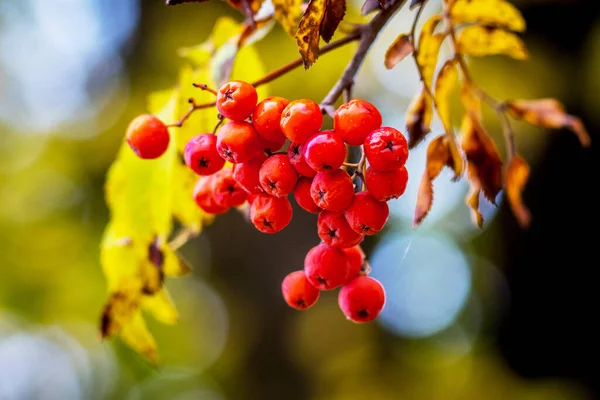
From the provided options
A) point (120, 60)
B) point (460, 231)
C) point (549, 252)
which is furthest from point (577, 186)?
point (120, 60)

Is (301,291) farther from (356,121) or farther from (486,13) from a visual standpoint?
(486,13)

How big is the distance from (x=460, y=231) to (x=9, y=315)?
4.41 metres

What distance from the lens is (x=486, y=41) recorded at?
1.20m

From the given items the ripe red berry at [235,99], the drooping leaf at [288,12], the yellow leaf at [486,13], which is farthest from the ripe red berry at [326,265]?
the yellow leaf at [486,13]

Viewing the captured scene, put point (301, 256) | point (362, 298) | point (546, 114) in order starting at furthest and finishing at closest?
1. point (301, 256)
2. point (546, 114)
3. point (362, 298)

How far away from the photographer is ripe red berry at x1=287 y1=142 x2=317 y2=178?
2.58 ft

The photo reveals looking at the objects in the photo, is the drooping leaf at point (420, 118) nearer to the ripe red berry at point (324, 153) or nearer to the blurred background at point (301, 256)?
the ripe red berry at point (324, 153)

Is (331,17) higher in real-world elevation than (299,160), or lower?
higher

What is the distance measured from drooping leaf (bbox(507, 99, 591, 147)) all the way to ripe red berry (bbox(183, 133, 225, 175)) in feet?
2.62

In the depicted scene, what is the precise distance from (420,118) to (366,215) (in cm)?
37

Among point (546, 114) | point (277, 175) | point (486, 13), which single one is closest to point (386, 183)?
point (277, 175)

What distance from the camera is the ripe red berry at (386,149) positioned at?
0.73 meters

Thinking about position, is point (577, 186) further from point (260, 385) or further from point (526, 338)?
point (260, 385)

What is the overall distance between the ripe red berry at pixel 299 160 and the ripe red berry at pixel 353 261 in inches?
7.5
